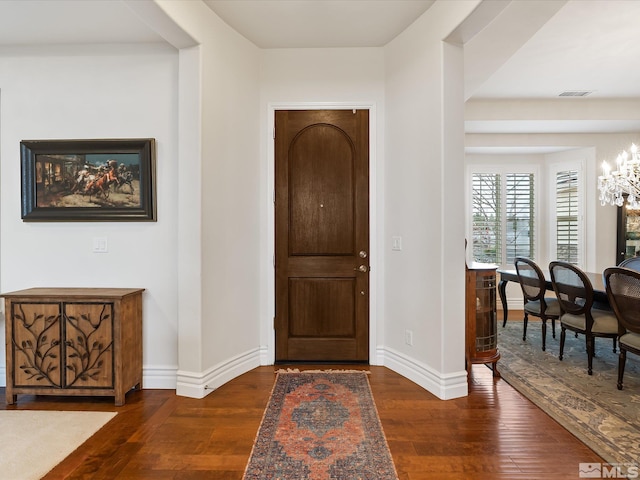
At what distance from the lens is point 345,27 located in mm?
3107

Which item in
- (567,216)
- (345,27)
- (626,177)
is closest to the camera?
(345,27)

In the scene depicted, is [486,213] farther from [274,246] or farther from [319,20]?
[319,20]

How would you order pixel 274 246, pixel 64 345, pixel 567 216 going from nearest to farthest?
pixel 64 345, pixel 274 246, pixel 567 216

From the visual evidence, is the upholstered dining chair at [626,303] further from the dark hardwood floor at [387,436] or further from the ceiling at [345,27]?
the ceiling at [345,27]

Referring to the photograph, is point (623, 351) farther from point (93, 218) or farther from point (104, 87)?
point (104, 87)

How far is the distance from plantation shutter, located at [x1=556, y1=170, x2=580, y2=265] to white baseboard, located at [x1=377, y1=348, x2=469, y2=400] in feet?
14.0

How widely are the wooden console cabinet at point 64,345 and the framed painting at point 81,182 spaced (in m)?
0.71

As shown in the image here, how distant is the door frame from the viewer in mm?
3471

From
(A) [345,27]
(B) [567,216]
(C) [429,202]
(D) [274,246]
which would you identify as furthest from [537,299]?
(A) [345,27]

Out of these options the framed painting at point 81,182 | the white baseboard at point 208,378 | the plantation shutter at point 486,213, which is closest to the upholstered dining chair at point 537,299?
the plantation shutter at point 486,213

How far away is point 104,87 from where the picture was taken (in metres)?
3.03

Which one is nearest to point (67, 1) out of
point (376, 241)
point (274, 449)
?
point (376, 241)

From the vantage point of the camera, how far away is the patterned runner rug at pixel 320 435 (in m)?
1.92

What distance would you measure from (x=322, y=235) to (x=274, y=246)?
1.56 ft
